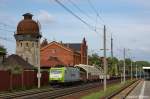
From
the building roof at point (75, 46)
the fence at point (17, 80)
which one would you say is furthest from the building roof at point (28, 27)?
the fence at point (17, 80)

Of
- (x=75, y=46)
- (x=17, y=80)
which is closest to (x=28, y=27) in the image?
(x=75, y=46)

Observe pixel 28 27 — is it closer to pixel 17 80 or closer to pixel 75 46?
pixel 75 46

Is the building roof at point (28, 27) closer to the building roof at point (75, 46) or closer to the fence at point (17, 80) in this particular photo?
the building roof at point (75, 46)

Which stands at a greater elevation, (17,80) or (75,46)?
(75,46)

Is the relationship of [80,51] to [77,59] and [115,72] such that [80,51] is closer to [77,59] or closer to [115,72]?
[77,59]

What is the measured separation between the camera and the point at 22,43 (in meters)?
113

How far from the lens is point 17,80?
5588 centimetres

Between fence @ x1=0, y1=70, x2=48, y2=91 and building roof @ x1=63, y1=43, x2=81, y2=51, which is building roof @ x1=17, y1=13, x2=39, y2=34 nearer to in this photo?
building roof @ x1=63, y1=43, x2=81, y2=51

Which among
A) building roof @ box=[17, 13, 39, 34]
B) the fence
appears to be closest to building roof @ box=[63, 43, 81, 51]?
building roof @ box=[17, 13, 39, 34]

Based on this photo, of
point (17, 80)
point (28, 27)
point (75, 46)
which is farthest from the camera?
point (75, 46)

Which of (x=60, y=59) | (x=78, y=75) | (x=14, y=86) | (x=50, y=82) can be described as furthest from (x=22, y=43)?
(x=14, y=86)

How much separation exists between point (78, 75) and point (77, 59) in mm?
59268

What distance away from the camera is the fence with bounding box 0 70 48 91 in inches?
2031

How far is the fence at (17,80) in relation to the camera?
51.6 meters
